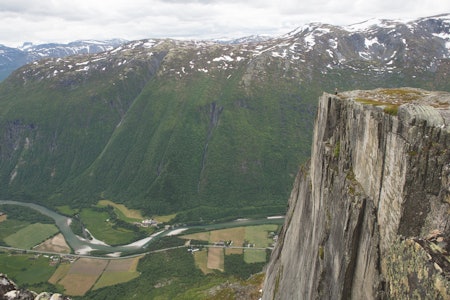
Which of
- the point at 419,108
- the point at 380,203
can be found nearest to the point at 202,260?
the point at 380,203

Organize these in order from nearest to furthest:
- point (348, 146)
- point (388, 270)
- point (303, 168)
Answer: point (388, 270), point (348, 146), point (303, 168)

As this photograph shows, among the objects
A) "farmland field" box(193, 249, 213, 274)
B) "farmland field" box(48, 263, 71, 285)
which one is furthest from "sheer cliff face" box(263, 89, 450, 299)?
"farmland field" box(48, 263, 71, 285)

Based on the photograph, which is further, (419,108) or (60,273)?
(60,273)

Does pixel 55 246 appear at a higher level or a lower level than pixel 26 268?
lower

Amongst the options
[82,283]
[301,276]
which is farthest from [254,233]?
[301,276]

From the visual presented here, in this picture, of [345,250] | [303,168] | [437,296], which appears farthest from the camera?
[303,168]

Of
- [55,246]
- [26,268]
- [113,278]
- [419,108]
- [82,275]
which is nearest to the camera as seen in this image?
[419,108]

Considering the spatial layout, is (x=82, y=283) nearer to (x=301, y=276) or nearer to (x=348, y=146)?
(x=301, y=276)

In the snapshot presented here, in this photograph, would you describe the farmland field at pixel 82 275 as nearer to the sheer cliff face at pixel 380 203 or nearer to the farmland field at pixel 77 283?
the farmland field at pixel 77 283

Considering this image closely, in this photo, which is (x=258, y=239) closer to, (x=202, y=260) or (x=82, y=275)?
(x=202, y=260)
